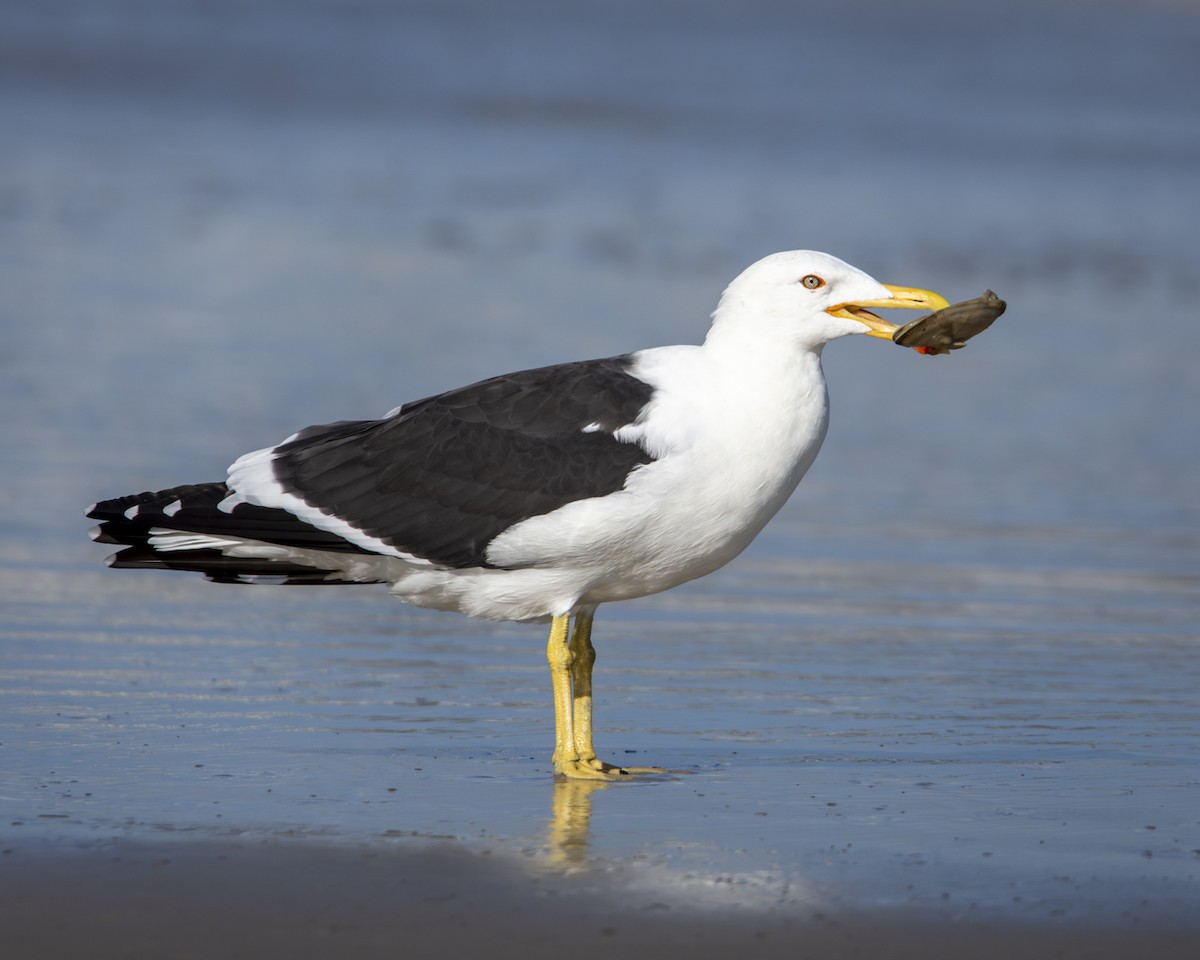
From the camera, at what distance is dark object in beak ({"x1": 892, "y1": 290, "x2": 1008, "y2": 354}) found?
21.0 ft

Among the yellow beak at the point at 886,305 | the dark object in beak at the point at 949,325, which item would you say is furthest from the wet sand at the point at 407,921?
the dark object in beak at the point at 949,325

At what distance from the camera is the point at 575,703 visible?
6.49 metres

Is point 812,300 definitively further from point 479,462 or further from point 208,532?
point 208,532

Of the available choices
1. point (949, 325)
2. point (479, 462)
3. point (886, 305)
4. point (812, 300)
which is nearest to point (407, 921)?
point (479, 462)

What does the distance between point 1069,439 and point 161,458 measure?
4907 mm

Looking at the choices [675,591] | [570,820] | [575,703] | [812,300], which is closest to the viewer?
[570,820]

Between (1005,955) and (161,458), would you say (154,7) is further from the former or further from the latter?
(1005,955)

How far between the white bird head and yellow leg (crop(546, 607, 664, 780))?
109 cm

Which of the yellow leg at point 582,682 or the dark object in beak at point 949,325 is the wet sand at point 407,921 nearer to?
the yellow leg at point 582,682

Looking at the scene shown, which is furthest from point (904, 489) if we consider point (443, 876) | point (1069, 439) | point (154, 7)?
point (154, 7)

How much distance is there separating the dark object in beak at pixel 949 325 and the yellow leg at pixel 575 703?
133cm

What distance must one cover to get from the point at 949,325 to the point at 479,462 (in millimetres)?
1520

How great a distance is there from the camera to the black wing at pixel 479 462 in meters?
6.19

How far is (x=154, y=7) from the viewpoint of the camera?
1390 inches
